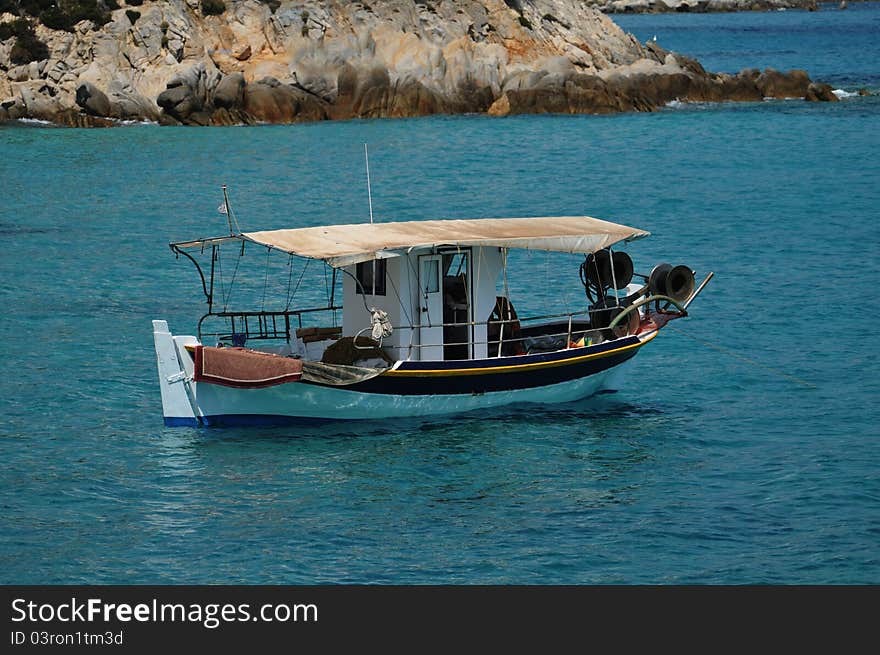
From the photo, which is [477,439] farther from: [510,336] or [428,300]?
[510,336]

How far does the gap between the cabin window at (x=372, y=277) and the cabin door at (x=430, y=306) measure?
0.69 metres

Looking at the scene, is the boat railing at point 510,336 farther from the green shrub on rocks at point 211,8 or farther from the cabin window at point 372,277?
the green shrub on rocks at point 211,8

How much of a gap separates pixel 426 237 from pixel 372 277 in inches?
47.5

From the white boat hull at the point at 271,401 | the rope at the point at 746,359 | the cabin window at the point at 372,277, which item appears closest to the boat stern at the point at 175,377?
the white boat hull at the point at 271,401

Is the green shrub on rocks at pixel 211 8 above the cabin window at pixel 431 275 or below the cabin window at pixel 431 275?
above

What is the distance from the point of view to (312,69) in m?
73.1

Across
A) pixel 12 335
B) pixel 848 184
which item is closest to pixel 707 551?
pixel 12 335

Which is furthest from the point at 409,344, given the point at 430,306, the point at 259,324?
the point at 259,324

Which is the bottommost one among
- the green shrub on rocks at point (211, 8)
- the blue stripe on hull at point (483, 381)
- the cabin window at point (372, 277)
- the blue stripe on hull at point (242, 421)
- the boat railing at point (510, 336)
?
the blue stripe on hull at point (242, 421)

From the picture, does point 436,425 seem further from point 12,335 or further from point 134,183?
point 134,183

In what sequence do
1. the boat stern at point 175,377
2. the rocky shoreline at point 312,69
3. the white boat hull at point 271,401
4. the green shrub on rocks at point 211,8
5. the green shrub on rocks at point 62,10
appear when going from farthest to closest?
the green shrub on rocks at point 211,8, the green shrub on rocks at point 62,10, the rocky shoreline at point 312,69, the white boat hull at point 271,401, the boat stern at point 175,377

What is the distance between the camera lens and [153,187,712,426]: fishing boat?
73.9ft

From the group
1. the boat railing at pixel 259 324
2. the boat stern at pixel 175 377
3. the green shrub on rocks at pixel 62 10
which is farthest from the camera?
the green shrub on rocks at pixel 62 10

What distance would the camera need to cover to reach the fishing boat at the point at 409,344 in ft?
73.9
